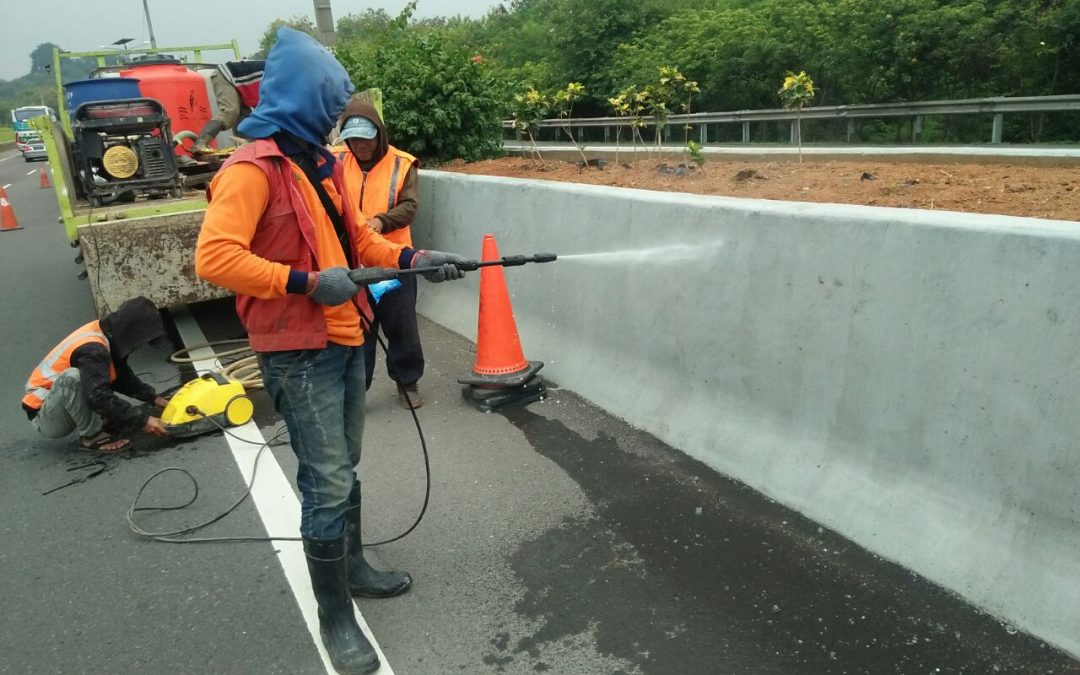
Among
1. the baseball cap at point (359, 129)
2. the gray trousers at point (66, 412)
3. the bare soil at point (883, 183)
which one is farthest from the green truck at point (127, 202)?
the bare soil at point (883, 183)

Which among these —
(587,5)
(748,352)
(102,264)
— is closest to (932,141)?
(748,352)

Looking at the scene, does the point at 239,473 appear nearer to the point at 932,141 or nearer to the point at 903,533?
the point at 903,533

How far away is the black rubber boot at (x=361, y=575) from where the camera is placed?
11.2 feet

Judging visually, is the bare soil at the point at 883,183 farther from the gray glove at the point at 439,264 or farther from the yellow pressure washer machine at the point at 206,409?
the yellow pressure washer machine at the point at 206,409

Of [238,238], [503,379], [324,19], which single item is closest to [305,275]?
[238,238]

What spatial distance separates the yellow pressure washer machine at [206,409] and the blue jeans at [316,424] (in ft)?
8.13

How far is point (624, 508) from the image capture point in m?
3.96

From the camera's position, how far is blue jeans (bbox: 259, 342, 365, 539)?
2953 millimetres

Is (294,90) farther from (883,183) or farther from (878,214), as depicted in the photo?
(883,183)

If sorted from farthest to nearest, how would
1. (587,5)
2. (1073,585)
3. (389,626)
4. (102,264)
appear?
(587,5), (102,264), (389,626), (1073,585)

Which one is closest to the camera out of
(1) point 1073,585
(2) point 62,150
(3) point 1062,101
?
(1) point 1073,585

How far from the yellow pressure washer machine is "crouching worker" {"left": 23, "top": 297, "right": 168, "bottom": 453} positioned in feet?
0.37

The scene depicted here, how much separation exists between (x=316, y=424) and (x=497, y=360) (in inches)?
101

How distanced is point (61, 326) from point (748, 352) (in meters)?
7.18
